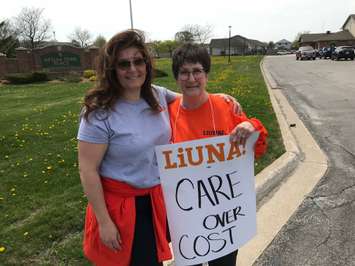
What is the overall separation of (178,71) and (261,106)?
8084 mm

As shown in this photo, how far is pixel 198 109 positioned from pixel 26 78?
25.8 meters

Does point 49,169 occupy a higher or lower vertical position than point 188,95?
lower

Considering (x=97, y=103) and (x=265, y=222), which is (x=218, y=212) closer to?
(x=97, y=103)

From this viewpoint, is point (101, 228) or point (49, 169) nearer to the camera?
point (101, 228)

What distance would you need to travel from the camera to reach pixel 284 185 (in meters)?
5.00

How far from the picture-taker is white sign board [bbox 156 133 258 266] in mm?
2164

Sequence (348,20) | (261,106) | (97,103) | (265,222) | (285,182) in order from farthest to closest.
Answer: (348,20) < (261,106) < (285,182) < (265,222) < (97,103)

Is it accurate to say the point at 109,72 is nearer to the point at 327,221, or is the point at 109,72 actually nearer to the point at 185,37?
the point at 327,221

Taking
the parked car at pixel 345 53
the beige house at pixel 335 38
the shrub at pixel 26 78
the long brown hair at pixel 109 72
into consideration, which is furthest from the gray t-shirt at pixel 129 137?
the beige house at pixel 335 38

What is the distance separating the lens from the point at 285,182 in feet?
16.7

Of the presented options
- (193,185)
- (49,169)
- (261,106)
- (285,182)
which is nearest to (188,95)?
(193,185)

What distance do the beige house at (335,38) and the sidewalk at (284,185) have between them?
288 ft

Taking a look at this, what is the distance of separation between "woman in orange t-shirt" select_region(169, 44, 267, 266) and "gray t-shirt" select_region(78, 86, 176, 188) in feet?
0.69

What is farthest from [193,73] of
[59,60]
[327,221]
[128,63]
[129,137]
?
[59,60]
